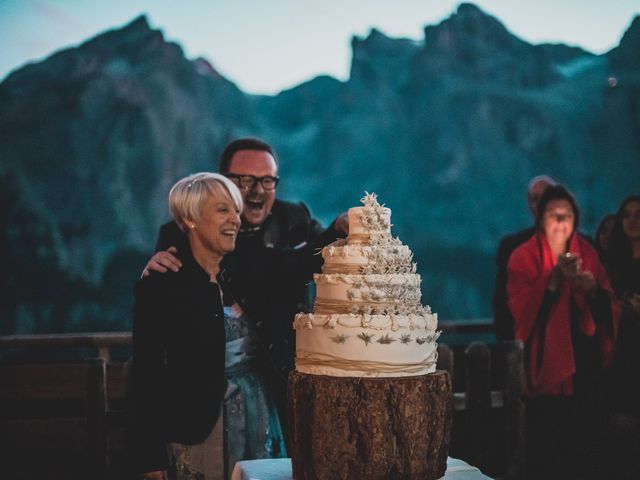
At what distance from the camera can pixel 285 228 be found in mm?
3141

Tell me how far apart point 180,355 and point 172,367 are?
0.16 ft

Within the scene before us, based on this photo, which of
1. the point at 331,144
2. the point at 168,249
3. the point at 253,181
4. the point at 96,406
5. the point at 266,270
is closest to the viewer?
the point at 168,249

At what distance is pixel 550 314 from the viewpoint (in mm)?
4242

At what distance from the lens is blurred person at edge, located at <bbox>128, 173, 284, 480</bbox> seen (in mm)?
2408

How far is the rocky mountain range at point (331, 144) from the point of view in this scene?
15.5m

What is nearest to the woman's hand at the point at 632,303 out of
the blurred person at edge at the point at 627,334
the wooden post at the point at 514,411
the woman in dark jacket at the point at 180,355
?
the blurred person at edge at the point at 627,334

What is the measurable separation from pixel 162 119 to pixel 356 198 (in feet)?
22.0

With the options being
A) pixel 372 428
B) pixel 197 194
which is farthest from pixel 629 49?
pixel 372 428

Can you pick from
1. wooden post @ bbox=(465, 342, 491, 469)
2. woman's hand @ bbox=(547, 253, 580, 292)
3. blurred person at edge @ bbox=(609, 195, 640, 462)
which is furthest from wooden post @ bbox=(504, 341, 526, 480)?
blurred person at edge @ bbox=(609, 195, 640, 462)

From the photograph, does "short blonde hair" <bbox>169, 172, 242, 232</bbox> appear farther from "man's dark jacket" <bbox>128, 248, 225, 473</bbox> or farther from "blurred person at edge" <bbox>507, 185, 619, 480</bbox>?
"blurred person at edge" <bbox>507, 185, 619, 480</bbox>

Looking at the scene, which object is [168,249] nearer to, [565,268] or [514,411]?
[565,268]

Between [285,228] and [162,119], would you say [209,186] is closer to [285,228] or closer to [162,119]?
[285,228]

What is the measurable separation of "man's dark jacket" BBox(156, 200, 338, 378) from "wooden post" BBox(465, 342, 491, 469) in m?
1.52

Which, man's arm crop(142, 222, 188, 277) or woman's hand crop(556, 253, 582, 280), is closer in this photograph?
man's arm crop(142, 222, 188, 277)
